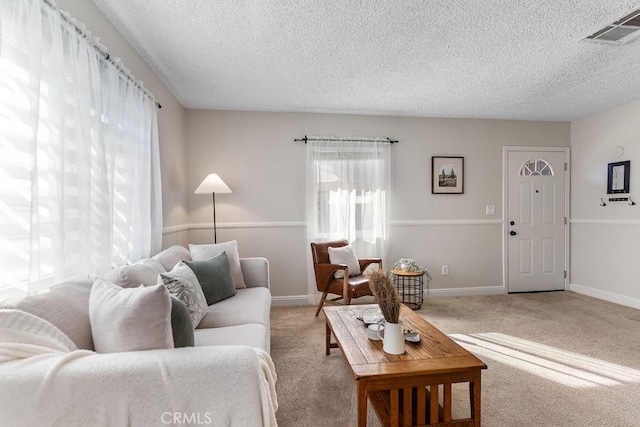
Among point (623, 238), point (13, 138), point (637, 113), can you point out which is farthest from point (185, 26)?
point (623, 238)

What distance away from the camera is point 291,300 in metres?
3.91

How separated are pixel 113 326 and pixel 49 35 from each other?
4.32 feet

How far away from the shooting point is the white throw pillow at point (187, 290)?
178 cm

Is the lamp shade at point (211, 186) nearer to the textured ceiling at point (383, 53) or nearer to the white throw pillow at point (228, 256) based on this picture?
the white throw pillow at point (228, 256)

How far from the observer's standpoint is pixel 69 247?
5.07 feet

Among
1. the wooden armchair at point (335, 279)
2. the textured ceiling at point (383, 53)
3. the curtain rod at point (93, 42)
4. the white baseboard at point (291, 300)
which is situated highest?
the textured ceiling at point (383, 53)

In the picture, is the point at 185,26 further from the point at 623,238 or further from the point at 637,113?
the point at 623,238

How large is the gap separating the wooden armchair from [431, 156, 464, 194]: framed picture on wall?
145 cm

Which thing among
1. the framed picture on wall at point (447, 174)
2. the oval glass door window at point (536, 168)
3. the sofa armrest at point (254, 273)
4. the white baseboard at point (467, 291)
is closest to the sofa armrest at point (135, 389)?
the sofa armrest at point (254, 273)

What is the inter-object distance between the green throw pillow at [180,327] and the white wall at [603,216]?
15.5 ft

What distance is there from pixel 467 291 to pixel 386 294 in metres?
3.22

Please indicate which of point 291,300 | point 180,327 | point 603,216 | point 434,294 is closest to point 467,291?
point 434,294

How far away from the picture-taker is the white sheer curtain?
153 inches

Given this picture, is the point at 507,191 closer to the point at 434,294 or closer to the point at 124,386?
the point at 434,294
